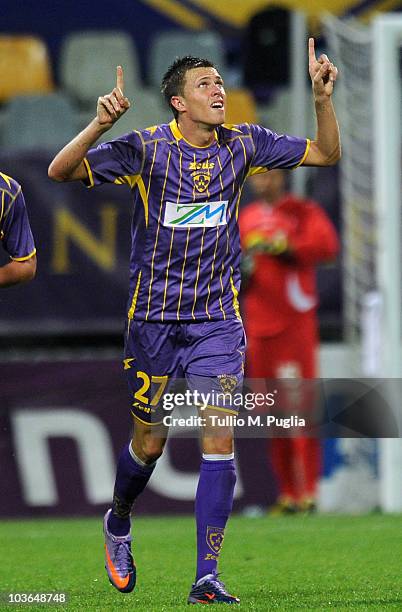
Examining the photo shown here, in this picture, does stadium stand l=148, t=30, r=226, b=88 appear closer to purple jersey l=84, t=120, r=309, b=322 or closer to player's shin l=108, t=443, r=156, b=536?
purple jersey l=84, t=120, r=309, b=322

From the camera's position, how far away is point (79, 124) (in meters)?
12.2

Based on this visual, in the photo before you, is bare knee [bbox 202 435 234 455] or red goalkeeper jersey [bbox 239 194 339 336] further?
red goalkeeper jersey [bbox 239 194 339 336]

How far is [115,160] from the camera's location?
5422 millimetres

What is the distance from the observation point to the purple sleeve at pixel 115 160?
5.37 meters

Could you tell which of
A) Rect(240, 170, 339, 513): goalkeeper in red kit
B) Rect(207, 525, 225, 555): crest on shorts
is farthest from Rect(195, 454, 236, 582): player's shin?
Rect(240, 170, 339, 513): goalkeeper in red kit

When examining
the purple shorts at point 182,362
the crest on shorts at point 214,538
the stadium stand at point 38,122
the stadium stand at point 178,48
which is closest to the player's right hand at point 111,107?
the purple shorts at point 182,362

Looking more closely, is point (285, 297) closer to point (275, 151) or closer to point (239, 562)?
point (239, 562)

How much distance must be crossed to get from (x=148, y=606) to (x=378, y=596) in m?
0.88

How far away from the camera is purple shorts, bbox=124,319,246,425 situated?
536 cm

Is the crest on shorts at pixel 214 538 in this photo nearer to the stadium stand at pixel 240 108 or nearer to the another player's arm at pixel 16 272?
the another player's arm at pixel 16 272

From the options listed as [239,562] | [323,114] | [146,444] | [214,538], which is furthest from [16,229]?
[239,562]

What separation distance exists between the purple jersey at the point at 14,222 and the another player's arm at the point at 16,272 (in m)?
0.03

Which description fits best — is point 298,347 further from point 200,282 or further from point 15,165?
point 200,282

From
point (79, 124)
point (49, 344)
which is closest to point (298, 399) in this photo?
point (49, 344)
